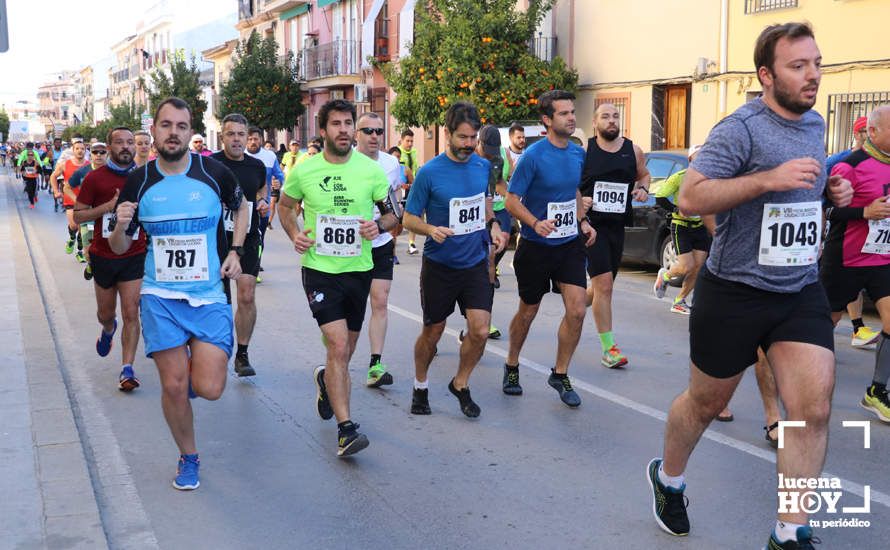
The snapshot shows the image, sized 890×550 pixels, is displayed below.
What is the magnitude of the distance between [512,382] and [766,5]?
44.0ft

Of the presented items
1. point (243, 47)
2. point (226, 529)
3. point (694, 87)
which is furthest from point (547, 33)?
point (243, 47)

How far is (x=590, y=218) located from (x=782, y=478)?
4.19m

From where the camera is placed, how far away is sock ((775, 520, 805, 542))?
383 cm

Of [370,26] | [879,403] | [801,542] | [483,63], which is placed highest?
[370,26]

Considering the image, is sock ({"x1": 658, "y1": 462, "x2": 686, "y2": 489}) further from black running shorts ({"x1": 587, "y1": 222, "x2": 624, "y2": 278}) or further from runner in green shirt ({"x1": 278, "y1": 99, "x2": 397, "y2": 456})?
black running shorts ({"x1": 587, "y1": 222, "x2": 624, "y2": 278})

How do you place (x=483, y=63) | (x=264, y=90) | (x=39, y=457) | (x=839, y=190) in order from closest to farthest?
(x=839, y=190) → (x=39, y=457) → (x=483, y=63) → (x=264, y=90)

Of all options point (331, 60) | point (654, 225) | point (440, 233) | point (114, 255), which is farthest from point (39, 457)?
point (331, 60)

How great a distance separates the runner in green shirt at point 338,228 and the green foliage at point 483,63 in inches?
666

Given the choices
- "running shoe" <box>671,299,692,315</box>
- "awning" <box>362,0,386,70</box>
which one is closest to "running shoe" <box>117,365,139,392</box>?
"running shoe" <box>671,299,692,315</box>

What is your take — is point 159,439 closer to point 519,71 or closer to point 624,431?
point 624,431

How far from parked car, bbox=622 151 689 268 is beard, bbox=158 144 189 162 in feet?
27.9

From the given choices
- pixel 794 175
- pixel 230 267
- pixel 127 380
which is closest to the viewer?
pixel 794 175

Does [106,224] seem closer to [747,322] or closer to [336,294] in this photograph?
[336,294]

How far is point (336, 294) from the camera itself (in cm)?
580
